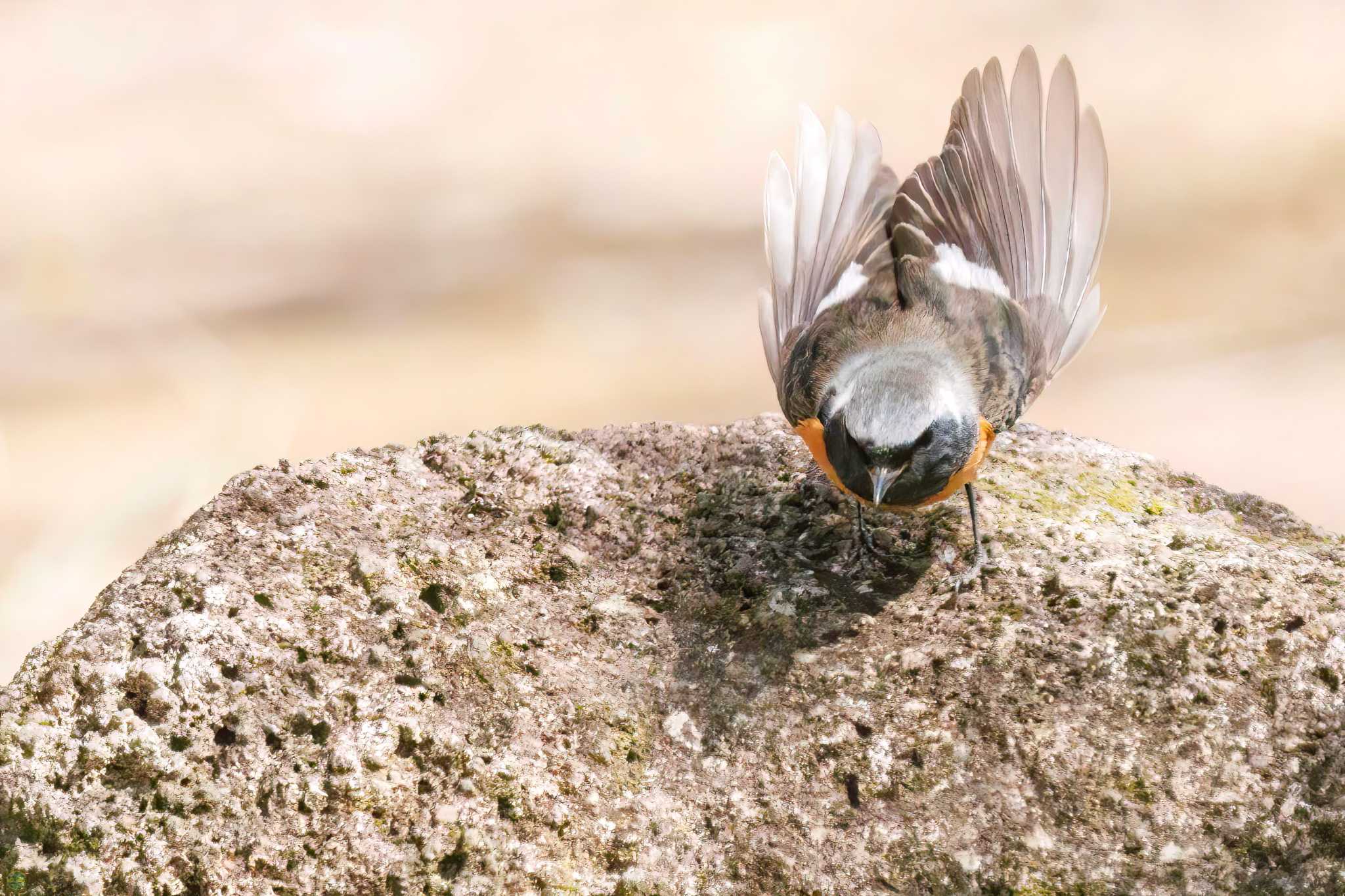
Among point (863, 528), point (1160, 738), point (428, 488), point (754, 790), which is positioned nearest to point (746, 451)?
point (863, 528)

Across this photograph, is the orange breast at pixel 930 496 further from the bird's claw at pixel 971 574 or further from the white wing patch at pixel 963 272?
the white wing patch at pixel 963 272

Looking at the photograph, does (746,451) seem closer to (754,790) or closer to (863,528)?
(863,528)

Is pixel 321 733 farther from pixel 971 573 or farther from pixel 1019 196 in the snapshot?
pixel 1019 196

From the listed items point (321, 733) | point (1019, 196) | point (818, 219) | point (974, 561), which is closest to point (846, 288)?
point (818, 219)

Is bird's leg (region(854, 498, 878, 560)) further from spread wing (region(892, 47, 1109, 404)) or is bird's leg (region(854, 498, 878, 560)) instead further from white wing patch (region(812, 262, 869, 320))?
spread wing (region(892, 47, 1109, 404))

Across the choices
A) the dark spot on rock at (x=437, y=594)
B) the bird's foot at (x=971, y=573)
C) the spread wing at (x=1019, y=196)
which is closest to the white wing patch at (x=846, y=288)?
the spread wing at (x=1019, y=196)

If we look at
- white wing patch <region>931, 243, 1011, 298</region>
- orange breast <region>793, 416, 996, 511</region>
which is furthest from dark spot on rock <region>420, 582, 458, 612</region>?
white wing patch <region>931, 243, 1011, 298</region>
